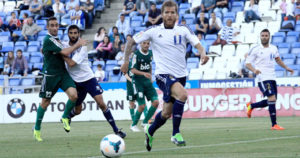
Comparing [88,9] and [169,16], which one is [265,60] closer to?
[169,16]

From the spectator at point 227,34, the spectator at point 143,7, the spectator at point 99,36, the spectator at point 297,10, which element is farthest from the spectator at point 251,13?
the spectator at point 99,36

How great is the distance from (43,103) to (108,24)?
1951cm

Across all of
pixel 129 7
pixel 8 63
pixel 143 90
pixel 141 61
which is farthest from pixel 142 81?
pixel 129 7

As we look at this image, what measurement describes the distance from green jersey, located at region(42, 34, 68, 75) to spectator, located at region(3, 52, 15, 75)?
16448mm

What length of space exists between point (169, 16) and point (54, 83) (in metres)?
3.69

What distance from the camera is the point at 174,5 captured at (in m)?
9.80

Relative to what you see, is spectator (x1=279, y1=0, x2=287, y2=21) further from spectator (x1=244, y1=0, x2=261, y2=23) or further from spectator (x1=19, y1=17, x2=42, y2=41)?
spectator (x1=19, y1=17, x2=42, y2=41)

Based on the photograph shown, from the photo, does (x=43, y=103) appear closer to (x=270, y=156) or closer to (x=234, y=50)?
(x=270, y=156)

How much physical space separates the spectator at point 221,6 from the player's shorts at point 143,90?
11532 millimetres

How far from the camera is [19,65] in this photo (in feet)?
92.9

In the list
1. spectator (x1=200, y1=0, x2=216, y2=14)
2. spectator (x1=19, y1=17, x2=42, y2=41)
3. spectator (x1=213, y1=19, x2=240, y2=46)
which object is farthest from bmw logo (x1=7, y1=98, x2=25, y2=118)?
spectator (x1=200, y1=0, x2=216, y2=14)

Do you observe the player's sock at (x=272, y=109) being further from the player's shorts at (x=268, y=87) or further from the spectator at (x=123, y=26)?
the spectator at (x=123, y=26)

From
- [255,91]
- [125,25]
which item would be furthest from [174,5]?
[125,25]

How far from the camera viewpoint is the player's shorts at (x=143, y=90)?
1639 cm
